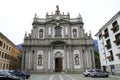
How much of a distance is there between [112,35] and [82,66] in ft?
41.7

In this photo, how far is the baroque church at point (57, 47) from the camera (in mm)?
40500

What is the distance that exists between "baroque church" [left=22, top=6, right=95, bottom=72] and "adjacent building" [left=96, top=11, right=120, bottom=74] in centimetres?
562

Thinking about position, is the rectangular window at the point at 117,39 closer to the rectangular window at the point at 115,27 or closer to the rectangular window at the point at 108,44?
the rectangular window at the point at 115,27

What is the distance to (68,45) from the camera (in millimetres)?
41625

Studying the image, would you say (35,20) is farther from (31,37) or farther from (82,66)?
(82,66)

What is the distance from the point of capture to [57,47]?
4206 centimetres

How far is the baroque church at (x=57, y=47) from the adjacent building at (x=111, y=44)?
5621 millimetres

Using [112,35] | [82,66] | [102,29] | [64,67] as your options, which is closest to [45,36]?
[64,67]

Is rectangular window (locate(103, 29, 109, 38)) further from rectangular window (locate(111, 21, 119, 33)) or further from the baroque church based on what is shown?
the baroque church

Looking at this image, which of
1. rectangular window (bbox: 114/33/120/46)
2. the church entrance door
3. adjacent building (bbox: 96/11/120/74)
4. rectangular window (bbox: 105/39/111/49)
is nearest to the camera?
rectangular window (bbox: 114/33/120/46)

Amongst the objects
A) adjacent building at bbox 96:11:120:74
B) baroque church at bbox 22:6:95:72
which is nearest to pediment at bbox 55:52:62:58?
baroque church at bbox 22:6:95:72

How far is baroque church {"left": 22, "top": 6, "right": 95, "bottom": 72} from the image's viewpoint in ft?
133

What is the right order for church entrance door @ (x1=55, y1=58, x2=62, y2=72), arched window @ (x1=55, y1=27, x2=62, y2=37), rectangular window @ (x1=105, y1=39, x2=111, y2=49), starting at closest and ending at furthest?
1. rectangular window @ (x1=105, y1=39, x2=111, y2=49)
2. church entrance door @ (x1=55, y1=58, x2=62, y2=72)
3. arched window @ (x1=55, y1=27, x2=62, y2=37)

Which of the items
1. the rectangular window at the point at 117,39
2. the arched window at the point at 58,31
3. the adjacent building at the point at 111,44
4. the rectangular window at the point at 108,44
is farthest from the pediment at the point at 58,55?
the rectangular window at the point at 117,39
